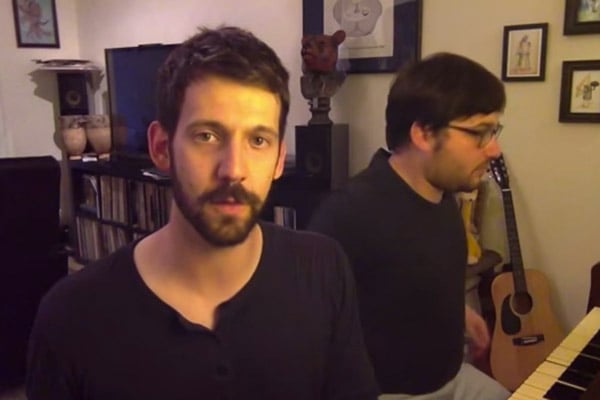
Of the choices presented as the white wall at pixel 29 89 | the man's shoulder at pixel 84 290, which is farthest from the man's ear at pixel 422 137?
the white wall at pixel 29 89

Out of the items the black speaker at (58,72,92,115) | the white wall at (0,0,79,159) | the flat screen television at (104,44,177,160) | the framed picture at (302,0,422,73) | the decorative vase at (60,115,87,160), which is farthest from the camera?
the black speaker at (58,72,92,115)

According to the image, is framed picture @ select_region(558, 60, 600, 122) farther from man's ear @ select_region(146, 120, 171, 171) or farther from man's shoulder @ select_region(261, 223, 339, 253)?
man's ear @ select_region(146, 120, 171, 171)

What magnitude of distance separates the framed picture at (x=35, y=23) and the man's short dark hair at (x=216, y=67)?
3704mm

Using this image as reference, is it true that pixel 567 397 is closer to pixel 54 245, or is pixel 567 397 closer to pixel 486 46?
pixel 486 46

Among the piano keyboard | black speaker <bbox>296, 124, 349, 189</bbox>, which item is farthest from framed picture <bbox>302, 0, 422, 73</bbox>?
the piano keyboard

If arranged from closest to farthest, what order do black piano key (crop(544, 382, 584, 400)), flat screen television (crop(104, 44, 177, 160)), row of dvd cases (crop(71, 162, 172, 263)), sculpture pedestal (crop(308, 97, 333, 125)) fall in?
black piano key (crop(544, 382, 584, 400)) < sculpture pedestal (crop(308, 97, 333, 125)) < row of dvd cases (crop(71, 162, 172, 263)) < flat screen television (crop(104, 44, 177, 160))

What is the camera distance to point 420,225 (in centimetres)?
140

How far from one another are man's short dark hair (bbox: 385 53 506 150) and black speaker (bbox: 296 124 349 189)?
998mm

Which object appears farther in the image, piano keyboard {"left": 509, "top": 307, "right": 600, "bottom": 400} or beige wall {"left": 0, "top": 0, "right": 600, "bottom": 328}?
beige wall {"left": 0, "top": 0, "right": 600, "bottom": 328}

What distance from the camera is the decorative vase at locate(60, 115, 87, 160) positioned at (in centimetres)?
382

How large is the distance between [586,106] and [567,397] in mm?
1110

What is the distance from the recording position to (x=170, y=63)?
2.66ft

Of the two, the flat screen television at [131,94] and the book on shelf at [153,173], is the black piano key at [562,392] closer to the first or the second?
the book on shelf at [153,173]

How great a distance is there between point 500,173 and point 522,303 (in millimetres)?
472
